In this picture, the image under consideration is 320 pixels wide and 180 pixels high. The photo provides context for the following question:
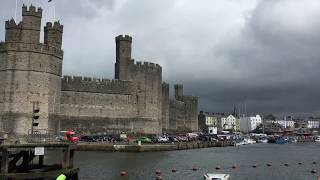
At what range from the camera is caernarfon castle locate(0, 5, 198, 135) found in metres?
43.8

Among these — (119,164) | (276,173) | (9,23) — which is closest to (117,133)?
(9,23)

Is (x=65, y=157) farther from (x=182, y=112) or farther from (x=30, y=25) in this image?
(x=182, y=112)

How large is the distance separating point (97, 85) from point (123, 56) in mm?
5062

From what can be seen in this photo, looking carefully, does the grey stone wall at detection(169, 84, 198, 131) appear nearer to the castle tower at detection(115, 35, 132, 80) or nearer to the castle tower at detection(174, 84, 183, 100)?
the castle tower at detection(174, 84, 183, 100)

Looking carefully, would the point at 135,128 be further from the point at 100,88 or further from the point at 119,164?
the point at 119,164

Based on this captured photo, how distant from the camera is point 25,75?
43.8 m

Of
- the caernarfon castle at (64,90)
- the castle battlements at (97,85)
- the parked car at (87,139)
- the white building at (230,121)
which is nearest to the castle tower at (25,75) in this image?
the caernarfon castle at (64,90)

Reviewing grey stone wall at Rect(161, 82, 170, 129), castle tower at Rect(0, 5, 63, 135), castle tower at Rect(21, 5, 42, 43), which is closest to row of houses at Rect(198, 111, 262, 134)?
grey stone wall at Rect(161, 82, 170, 129)

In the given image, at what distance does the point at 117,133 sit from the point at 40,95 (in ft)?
36.9

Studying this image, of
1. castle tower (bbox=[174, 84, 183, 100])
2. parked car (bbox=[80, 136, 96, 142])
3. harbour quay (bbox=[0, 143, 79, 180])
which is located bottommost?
harbour quay (bbox=[0, 143, 79, 180])

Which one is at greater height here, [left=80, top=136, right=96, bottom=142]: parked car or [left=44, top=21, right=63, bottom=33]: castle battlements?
[left=44, top=21, right=63, bottom=33]: castle battlements

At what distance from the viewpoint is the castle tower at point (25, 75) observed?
43.4 meters

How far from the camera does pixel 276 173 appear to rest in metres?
28.5

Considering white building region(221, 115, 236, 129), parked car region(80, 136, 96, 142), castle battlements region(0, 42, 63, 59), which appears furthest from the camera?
white building region(221, 115, 236, 129)
